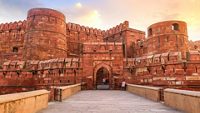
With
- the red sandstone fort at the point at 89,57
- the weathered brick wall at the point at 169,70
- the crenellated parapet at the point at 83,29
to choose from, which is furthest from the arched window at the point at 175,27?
the crenellated parapet at the point at 83,29

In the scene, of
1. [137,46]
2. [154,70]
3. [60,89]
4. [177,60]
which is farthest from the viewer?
[137,46]

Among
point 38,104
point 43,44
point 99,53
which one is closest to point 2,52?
point 43,44

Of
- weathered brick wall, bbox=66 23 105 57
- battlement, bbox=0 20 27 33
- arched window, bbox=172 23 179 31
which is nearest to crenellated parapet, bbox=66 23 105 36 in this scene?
weathered brick wall, bbox=66 23 105 57

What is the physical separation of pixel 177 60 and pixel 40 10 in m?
12.6

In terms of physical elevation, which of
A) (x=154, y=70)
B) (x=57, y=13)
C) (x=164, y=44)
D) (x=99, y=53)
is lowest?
(x=154, y=70)

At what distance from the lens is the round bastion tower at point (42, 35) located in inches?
699

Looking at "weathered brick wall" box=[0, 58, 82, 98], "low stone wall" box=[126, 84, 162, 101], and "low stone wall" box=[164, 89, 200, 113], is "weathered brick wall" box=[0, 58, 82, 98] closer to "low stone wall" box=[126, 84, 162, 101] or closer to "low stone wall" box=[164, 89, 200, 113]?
"low stone wall" box=[126, 84, 162, 101]

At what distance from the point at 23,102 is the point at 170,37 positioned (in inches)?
641

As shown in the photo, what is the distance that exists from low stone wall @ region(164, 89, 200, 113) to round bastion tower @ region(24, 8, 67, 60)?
14.0 metres

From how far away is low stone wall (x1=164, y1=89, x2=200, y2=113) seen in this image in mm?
3776

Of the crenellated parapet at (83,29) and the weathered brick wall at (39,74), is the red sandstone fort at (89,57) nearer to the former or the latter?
the weathered brick wall at (39,74)

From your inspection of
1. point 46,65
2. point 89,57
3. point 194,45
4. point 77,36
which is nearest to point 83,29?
point 77,36

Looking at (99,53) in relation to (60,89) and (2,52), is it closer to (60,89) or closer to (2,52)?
(60,89)

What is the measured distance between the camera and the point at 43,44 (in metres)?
18.0
